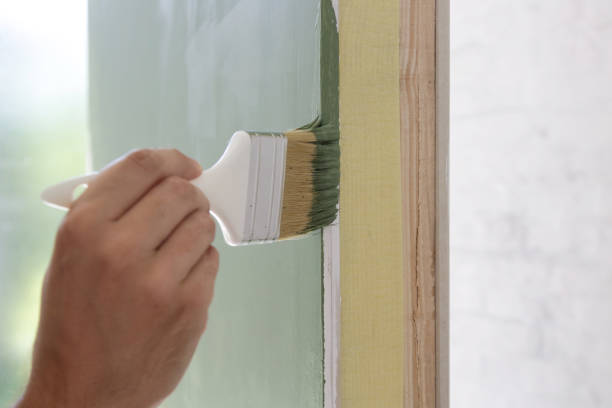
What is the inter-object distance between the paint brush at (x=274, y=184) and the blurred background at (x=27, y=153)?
2735mm

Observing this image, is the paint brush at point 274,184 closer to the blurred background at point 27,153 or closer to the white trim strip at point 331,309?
the white trim strip at point 331,309

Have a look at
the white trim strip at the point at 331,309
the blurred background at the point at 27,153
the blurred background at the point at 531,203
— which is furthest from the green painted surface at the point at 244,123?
the blurred background at the point at 27,153

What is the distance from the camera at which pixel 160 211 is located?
433 millimetres

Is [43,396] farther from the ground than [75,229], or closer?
closer

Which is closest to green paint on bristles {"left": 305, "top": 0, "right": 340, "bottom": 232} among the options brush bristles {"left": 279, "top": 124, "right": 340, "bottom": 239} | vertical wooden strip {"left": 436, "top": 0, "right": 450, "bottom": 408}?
brush bristles {"left": 279, "top": 124, "right": 340, "bottom": 239}

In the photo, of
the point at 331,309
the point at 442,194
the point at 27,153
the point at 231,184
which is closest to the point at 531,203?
the point at 442,194

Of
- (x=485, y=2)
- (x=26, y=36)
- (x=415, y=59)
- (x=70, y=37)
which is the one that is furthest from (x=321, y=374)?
(x=26, y=36)

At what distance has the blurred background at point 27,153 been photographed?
3053 mm

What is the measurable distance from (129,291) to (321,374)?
0.31 metres

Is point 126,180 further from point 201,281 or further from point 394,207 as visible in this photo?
point 394,207

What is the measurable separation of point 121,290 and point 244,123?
503 mm

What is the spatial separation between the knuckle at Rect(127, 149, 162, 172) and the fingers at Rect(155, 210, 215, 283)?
0.06 meters

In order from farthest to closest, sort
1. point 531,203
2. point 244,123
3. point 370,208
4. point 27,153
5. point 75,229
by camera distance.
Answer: point 27,153 → point 531,203 → point 244,123 → point 370,208 → point 75,229

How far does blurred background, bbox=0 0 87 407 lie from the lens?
305 centimetres
